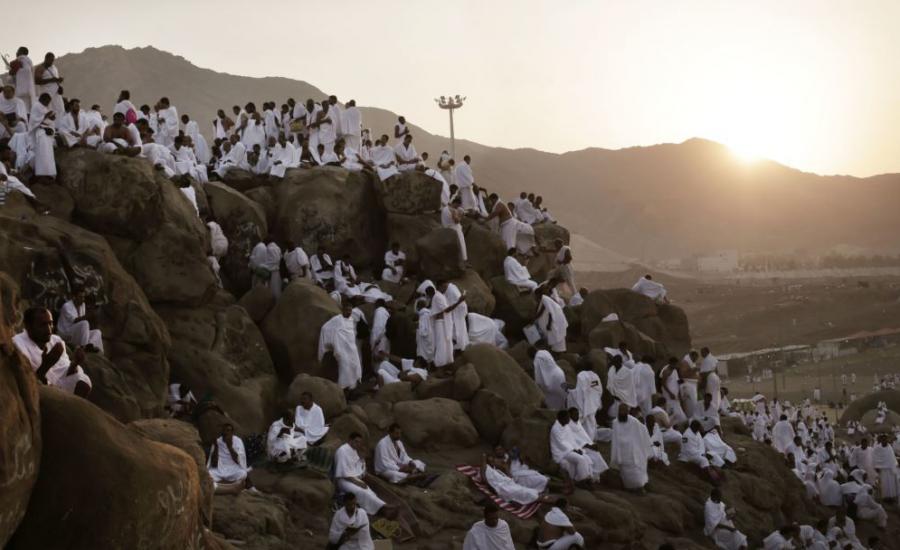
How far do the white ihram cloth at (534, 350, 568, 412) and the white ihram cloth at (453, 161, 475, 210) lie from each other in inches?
239

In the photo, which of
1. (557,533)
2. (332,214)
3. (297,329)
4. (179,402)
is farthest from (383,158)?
(557,533)

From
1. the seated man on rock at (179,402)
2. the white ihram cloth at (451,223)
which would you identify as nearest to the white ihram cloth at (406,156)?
the white ihram cloth at (451,223)

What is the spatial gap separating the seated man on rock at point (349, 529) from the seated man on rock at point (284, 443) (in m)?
2.52

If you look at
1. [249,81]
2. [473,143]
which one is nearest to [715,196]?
[473,143]

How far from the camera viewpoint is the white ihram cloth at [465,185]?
906 inches

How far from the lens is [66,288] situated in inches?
527

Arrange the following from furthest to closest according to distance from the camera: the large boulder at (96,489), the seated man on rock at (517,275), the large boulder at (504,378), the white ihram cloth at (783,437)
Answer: the white ihram cloth at (783,437), the seated man on rock at (517,275), the large boulder at (504,378), the large boulder at (96,489)

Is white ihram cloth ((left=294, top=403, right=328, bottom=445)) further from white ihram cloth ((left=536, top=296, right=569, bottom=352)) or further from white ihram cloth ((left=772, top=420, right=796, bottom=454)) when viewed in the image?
white ihram cloth ((left=772, top=420, right=796, bottom=454))

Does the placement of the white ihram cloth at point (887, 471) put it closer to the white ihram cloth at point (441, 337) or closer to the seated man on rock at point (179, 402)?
the white ihram cloth at point (441, 337)

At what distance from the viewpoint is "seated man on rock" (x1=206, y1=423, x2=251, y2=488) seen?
12.1 m

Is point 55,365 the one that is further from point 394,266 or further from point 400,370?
point 394,266

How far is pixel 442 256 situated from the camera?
797 inches

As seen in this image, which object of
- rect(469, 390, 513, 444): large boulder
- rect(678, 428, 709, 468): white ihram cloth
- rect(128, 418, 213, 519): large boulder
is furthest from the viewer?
rect(678, 428, 709, 468): white ihram cloth

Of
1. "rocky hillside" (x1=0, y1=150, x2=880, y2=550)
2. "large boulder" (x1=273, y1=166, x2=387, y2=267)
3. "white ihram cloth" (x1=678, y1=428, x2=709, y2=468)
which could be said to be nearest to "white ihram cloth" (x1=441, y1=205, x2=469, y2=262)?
"rocky hillside" (x1=0, y1=150, x2=880, y2=550)
